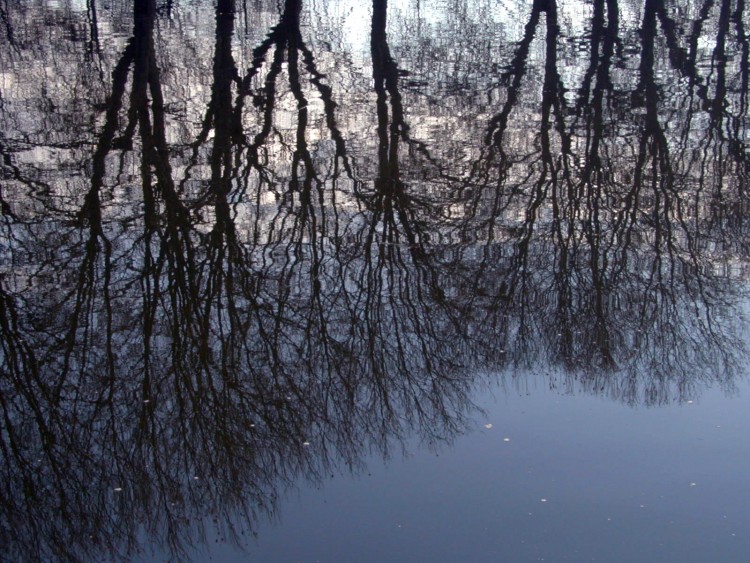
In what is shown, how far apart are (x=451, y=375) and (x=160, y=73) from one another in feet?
34.8

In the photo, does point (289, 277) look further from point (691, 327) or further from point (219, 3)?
point (219, 3)

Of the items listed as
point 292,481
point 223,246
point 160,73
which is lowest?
point 292,481

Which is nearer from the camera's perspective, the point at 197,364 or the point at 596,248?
the point at 197,364

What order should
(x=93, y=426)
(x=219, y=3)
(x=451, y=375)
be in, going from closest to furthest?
(x=93, y=426), (x=451, y=375), (x=219, y=3)

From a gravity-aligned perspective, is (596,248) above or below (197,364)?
above

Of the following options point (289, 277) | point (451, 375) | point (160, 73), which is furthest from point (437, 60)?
point (451, 375)

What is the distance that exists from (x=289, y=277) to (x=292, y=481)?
3041 millimetres

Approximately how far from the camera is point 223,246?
9.32 m

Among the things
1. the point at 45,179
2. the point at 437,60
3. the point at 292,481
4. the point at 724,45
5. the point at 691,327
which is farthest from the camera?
the point at 724,45

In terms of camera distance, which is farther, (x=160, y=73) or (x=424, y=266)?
(x=160, y=73)

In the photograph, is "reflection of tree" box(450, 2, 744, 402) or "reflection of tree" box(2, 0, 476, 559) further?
"reflection of tree" box(450, 2, 744, 402)

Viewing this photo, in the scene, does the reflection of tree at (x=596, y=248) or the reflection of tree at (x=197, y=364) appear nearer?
the reflection of tree at (x=197, y=364)

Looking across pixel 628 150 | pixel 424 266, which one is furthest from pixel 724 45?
pixel 424 266

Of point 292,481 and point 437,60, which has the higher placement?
point 437,60
